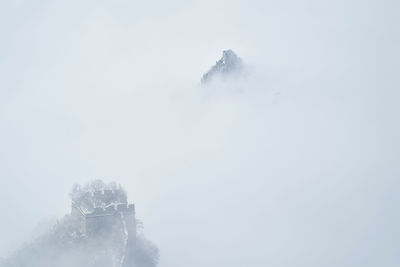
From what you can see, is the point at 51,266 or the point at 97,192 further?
the point at 97,192

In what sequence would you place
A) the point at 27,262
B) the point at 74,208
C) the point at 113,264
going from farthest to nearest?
the point at 74,208
the point at 27,262
the point at 113,264

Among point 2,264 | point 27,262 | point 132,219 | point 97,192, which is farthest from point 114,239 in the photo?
point 2,264

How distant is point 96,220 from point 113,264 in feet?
30.0

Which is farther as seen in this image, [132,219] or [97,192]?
[97,192]

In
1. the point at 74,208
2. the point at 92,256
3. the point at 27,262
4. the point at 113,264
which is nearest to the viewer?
the point at 113,264

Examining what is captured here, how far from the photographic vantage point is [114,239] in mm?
76688

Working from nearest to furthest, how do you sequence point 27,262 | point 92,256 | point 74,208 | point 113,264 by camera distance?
point 113,264 → point 92,256 → point 27,262 → point 74,208

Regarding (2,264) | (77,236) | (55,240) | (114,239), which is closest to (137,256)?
(114,239)

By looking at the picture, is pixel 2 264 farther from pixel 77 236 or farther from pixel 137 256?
pixel 137 256

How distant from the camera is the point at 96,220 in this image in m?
77.7

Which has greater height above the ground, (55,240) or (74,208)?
(74,208)

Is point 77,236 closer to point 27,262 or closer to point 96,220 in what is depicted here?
point 96,220

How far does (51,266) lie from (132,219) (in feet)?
48.6

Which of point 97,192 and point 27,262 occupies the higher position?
point 97,192
